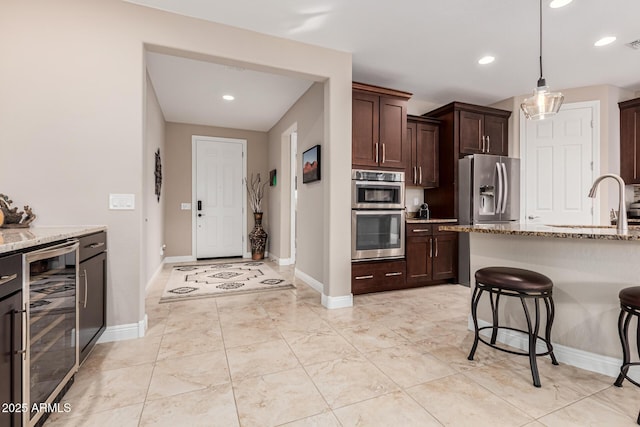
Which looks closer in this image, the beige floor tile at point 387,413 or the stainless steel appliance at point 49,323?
the stainless steel appliance at point 49,323

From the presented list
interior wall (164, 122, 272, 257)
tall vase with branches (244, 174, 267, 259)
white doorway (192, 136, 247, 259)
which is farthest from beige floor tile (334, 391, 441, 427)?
interior wall (164, 122, 272, 257)

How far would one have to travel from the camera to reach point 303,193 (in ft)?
14.5

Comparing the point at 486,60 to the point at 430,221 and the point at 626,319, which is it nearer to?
the point at 430,221

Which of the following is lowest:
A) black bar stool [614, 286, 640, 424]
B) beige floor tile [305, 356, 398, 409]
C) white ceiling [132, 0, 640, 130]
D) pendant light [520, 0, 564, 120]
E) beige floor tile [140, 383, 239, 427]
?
beige floor tile [140, 383, 239, 427]

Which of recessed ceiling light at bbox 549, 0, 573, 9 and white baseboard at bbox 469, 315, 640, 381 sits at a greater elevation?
recessed ceiling light at bbox 549, 0, 573, 9

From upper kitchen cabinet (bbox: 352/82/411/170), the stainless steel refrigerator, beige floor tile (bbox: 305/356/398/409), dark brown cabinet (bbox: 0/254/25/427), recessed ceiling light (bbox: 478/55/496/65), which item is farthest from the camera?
the stainless steel refrigerator

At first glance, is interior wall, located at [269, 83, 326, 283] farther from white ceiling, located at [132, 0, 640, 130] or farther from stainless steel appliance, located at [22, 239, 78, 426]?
stainless steel appliance, located at [22, 239, 78, 426]

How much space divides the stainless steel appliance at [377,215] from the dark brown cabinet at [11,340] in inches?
109

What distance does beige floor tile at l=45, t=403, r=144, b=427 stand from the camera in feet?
4.84

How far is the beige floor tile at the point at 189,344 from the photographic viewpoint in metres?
2.24

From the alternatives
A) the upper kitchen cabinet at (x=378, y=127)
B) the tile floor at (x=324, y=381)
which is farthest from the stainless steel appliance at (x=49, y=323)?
the upper kitchen cabinet at (x=378, y=127)

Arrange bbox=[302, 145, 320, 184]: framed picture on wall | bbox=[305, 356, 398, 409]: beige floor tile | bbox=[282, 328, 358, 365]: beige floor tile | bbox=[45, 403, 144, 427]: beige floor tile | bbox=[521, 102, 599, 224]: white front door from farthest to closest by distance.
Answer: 1. bbox=[521, 102, 599, 224]: white front door
2. bbox=[302, 145, 320, 184]: framed picture on wall
3. bbox=[282, 328, 358, 365]: beige floor tile
4. bbox=[305, 356, 398, 409]: beige floor tile
5. bbox=[45, 403, 144, 427]: beige floor tile

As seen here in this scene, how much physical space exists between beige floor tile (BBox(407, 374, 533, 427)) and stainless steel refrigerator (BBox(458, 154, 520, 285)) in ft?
8.62

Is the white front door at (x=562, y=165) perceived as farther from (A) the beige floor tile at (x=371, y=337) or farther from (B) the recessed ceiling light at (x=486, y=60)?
(A) the beige floor tile at (x=371, y=337)
